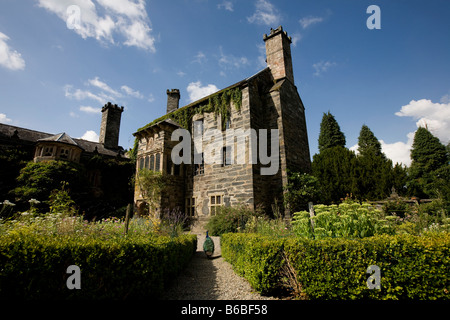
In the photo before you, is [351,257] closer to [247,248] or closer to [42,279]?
[247,248]

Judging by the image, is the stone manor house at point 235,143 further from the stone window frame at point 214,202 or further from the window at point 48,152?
the window at point 48,152

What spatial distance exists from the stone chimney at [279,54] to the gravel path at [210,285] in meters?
12.2

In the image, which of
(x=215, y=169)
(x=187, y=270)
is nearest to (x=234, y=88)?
(x=215, y=169)

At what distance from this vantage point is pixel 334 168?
19.4m

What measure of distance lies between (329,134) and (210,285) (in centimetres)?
2875

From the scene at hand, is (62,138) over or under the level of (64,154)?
over

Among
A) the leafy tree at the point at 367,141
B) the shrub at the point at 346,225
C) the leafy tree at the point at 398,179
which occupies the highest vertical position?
the leafy tree at the point at 367,141

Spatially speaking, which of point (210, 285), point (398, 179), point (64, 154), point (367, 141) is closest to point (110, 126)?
point (64, 154)

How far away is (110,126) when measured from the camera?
2294 cm

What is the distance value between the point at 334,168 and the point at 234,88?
495 inches

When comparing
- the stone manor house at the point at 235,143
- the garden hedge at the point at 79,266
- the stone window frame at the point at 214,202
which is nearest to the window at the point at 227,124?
the stone manor house at the point at 235,143

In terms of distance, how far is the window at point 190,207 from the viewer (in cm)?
1295

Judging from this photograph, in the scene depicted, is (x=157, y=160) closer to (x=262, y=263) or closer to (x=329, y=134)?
(x=262, y=263)

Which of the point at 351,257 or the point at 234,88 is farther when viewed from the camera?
the point at 234,88
